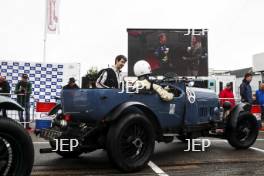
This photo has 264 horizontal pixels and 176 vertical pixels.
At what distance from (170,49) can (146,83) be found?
827 inches

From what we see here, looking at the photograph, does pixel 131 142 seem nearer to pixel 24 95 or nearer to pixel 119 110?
pixel 119 110

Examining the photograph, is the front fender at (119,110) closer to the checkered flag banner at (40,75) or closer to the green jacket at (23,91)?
the green jacket at (23,91)

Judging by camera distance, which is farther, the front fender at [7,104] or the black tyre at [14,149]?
the front fender at [7,104]

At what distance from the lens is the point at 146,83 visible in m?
6.07

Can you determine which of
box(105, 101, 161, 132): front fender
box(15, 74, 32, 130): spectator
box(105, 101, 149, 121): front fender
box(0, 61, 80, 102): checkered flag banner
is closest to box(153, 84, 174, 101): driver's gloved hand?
box(105, 101, 161, 132): front fender

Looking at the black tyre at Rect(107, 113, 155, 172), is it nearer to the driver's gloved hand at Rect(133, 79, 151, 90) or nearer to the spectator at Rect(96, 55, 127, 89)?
the driver's gloved hand at Rect(133, 79, 151, 90)

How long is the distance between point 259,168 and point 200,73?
790 inches

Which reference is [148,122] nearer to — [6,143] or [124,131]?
[124,131]

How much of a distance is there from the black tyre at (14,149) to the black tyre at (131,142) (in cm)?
132

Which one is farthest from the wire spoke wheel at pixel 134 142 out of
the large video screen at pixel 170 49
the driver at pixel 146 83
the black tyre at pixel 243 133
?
the large video screen at pixel 170 49

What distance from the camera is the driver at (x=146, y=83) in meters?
6.04

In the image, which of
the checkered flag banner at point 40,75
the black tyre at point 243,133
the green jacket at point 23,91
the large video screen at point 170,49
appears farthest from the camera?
the large video screen at point 170,49

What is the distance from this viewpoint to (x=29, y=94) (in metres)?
11.5

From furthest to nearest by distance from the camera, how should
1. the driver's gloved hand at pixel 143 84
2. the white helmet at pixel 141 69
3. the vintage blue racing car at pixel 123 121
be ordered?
the white helmet at pixel 141 69 < the driver's gloved hand at pixel 143 84 < the vintage blue racing car at pixel 123 121
